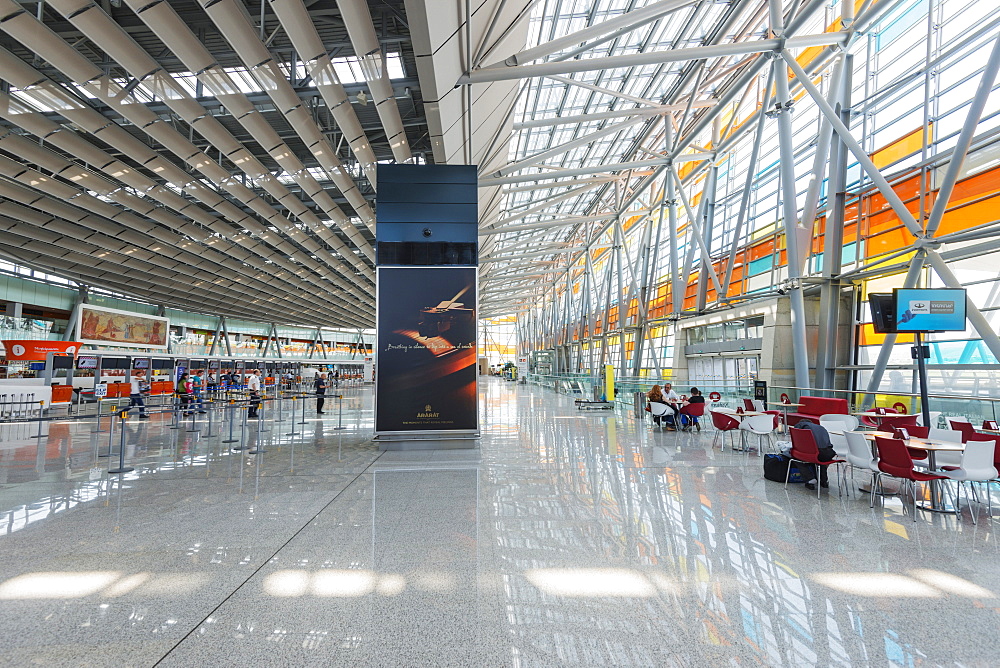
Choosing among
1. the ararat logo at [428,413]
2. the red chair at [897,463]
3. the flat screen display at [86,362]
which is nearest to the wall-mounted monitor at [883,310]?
the red chair at [897,463]

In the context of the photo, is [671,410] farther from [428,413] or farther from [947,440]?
[428,413]

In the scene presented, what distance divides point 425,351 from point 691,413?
274 inches

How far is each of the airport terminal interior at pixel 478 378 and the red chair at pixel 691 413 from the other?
0.22ft

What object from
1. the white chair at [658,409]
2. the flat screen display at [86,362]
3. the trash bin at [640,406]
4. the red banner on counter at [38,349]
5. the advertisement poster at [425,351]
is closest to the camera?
the advertisement poster at [425,351]

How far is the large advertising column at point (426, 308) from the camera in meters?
10.8

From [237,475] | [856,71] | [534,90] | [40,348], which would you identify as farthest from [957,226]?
[40,348]

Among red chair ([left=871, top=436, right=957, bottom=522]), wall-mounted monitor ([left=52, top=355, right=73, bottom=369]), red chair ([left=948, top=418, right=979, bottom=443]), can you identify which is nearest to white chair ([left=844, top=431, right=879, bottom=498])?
red chair ([left=871, top=436, right=957, bottom=522])

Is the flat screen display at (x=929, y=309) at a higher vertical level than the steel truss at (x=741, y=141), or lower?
lower

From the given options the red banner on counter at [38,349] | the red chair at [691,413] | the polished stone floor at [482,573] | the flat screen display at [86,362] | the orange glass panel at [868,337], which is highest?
the orange glass panel at [868,337]

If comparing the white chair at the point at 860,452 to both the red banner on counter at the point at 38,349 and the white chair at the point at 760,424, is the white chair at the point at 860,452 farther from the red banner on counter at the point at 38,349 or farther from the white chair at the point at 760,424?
the red banner on counter at the point at 38,349

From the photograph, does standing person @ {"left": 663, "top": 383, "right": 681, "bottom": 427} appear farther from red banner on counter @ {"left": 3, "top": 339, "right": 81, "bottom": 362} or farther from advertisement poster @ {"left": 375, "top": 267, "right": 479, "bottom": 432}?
red banner on counter @ {"left": 3, "top": 339, "right": 81, "bottom": 362}

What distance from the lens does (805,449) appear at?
6977 millimetres

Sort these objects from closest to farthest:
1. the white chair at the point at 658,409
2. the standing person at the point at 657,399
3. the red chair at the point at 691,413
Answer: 1. the red chair at the point at 691,413
2. the white chair at the point at 658,409
3. the standing person at the point at 657,399

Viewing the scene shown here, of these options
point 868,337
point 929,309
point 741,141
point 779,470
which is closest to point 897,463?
point 779,470
